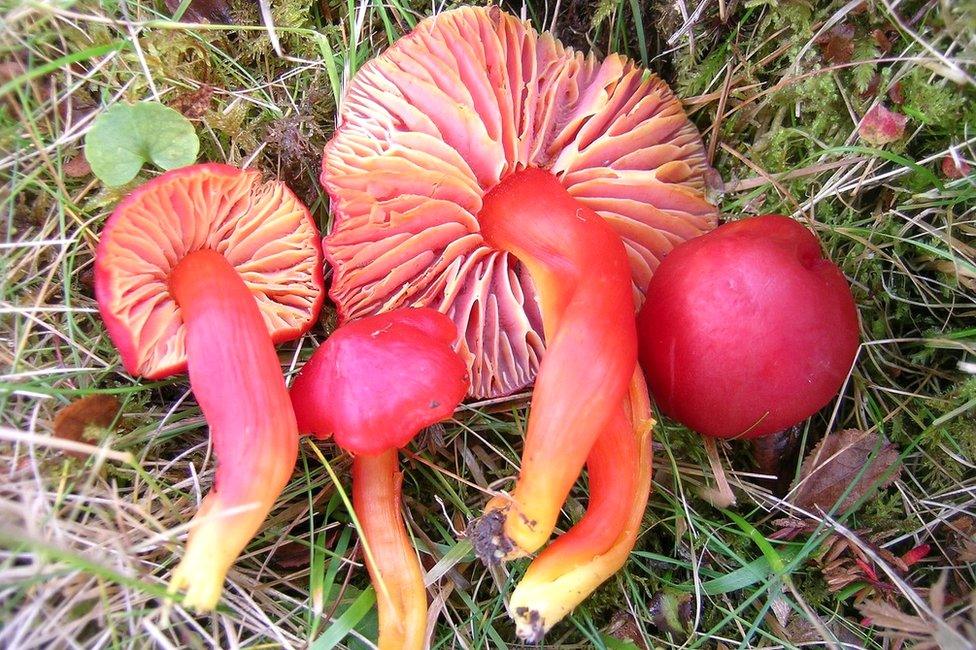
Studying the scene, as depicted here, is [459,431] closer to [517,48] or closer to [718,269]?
[718,269]

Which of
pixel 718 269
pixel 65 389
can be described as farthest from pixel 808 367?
pixel 65 389

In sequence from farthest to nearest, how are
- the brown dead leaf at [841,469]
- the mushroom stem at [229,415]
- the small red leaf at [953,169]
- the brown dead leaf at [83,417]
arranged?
the brown dead leaf at [841,469] < the small red leaf at [953,169] < the brown dead leaf at [83,417] < the mushroom stem at [229,415]

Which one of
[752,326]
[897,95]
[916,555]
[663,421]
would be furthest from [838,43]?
[916,555]

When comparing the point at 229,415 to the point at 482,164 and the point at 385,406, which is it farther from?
the point at 482,164

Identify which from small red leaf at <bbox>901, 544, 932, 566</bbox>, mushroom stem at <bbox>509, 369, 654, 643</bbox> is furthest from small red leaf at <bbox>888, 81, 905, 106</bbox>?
small red leaf at <bbox>901, 544, 932, 566</bbox>

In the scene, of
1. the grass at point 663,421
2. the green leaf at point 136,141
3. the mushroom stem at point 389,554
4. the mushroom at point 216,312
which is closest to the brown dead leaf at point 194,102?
the grass at point 663,421

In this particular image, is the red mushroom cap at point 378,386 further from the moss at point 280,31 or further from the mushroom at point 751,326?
the moss at point 280,31
